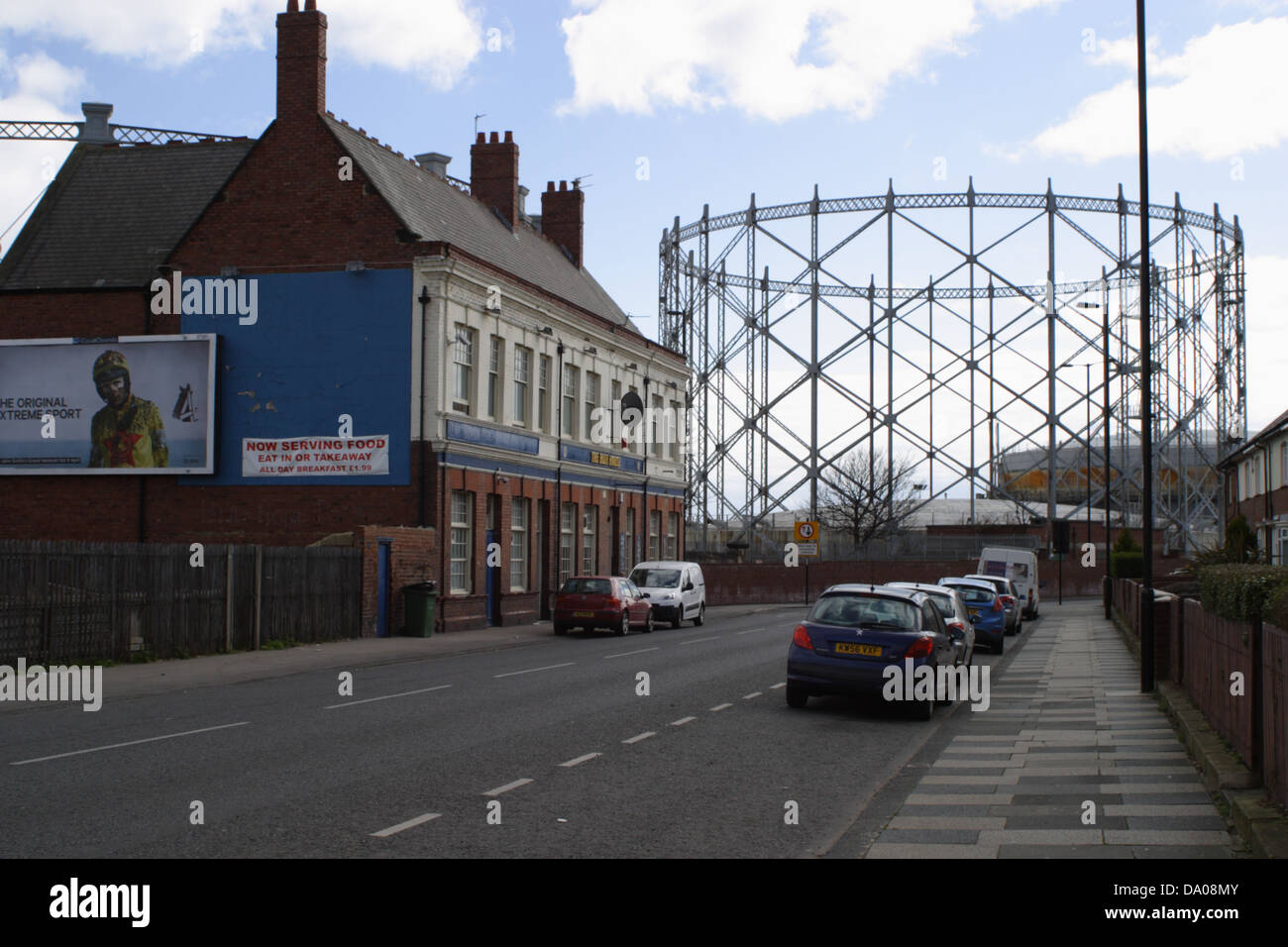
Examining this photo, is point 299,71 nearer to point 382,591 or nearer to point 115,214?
point 115,214

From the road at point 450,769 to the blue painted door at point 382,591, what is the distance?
9.43m

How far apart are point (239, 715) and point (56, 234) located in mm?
25084

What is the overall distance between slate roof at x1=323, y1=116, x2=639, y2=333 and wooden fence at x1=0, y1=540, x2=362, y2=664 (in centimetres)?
929

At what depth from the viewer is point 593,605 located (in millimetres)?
30516

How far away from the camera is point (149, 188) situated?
120 feet

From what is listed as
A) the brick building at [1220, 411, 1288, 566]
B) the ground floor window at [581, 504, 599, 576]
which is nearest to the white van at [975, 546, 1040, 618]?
the brick building at [1220, 411, 1288, 566]

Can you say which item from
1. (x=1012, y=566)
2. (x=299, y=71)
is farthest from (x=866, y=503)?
(x=299, y=71)

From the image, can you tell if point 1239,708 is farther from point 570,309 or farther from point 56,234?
point 56,234

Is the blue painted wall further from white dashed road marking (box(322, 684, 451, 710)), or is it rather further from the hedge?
the hedge

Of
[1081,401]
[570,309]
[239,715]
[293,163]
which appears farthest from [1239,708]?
[1081,401]

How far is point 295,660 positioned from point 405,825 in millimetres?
14447

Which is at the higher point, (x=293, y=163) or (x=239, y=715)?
(x=293, y=163)

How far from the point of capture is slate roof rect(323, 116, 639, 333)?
31.8 metres
